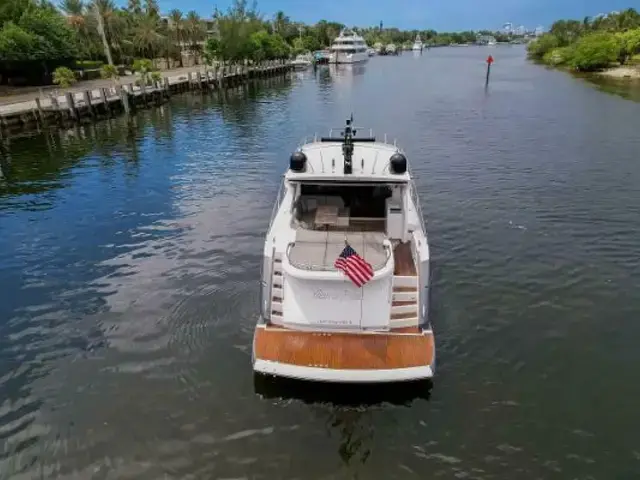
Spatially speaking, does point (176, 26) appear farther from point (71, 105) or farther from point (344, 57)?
point (71, 105)

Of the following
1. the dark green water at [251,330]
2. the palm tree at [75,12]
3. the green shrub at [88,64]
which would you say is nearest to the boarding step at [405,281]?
the dark green water at [251,330]

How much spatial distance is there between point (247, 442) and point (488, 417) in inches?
207

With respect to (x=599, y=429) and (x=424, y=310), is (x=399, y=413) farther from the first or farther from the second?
(x=599, y=429)

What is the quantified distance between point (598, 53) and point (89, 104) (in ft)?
267

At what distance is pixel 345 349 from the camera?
1038cm

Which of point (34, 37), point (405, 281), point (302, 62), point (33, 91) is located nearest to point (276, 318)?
point (405, 281)

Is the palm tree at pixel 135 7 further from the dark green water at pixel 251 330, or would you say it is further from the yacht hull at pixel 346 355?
the yacht hull at pixel 346 355

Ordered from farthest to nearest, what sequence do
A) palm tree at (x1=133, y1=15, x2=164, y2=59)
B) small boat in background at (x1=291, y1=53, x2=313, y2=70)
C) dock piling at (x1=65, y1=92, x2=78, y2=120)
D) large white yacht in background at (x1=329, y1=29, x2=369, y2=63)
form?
large white yacht in background at (x1=329, y1=29, x2=369, y2=63) → small boat in background at (x1=291, y1=53, x2=313, y2=70) → palm tree at (x1=133, y1=15, x2=164, y2=59) → dock piling at (x1=65, y1=92, x2=78, y2=120)

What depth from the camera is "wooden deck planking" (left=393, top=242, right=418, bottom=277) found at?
38.4ft

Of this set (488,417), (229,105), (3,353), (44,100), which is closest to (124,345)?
(3,353)

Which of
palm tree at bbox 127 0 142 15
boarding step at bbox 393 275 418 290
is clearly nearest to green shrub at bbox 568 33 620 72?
palm tree at bbox 127 0 142 15

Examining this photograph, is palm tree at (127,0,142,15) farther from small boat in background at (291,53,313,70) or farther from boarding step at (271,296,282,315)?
boarding step at (271,296,282,315)

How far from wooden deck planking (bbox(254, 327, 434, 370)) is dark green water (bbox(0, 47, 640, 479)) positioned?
3.96 feet

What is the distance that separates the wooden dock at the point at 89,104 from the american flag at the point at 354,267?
37352 millimetres
